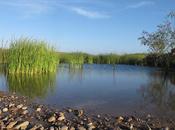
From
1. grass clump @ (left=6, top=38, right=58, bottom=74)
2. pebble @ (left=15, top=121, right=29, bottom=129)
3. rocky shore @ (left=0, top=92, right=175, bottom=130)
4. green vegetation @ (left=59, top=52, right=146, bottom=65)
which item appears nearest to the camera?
pebble @ (left=15, top=121, right=29, bottom=129)

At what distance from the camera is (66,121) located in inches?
405

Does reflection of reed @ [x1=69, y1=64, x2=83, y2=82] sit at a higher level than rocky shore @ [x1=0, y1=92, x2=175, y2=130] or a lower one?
higher

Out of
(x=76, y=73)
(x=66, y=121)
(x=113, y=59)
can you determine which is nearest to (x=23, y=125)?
(x=66, y=121)

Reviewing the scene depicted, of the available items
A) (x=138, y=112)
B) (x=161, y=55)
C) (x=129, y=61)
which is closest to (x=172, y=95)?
(x=138, y=112)

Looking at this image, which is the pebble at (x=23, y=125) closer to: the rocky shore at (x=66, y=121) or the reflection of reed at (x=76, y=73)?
the rocky shore at (x=66, y=121)

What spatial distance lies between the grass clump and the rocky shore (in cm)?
1571

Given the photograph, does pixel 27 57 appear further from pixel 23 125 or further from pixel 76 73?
pixel 23 125

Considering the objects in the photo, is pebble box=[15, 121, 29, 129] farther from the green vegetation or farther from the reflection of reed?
the green vegetation

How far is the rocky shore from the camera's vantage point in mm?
9531

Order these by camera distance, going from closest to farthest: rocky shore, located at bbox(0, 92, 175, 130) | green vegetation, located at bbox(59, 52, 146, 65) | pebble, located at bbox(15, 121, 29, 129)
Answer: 1. pebble, located at bbox(15, 121, 29, 129)
2. rocky shore, located at bbox(0, 92, 175, 130)
3. green vegetation, located at bbox(59, 52, 146, 65)

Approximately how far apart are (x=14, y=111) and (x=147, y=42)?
38083 millimetres

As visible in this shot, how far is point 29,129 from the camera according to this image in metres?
9.16

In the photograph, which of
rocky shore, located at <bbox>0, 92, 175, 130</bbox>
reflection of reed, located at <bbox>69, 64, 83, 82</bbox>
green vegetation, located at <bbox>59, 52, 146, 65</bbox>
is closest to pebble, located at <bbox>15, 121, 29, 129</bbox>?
rocky shore, located at <bbox>0, 92, 175, 130</bbox>

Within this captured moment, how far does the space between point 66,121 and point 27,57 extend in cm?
1854
